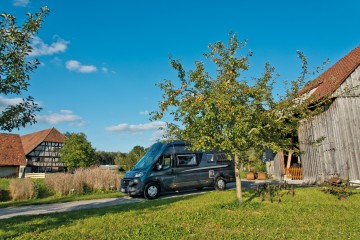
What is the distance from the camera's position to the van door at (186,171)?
13403 millimetres

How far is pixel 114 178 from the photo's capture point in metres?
16.8

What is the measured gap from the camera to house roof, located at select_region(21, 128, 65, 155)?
2080 inches

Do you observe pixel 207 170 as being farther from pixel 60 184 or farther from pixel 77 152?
pixel 77 152

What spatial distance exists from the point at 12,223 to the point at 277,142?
25.0 feet

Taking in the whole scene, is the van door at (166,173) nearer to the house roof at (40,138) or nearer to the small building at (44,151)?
the small building at (44,151)

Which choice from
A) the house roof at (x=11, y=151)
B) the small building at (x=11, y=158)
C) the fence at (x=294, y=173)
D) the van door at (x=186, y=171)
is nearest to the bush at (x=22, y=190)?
A: the van door at (x=186, y=171)

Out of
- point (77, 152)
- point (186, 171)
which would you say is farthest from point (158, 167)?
point (77, 152)

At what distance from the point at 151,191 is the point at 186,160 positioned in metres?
2.27

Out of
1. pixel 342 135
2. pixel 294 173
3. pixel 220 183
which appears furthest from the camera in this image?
Result: pixel 294 173

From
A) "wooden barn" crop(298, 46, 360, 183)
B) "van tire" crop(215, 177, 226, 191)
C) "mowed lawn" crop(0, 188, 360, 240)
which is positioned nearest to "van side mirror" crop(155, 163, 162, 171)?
"van tire" crop(215, 177, 226, 191)

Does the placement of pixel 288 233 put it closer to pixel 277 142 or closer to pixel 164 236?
pixel 164 236

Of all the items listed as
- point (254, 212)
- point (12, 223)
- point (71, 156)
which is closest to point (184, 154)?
point (254, 212)

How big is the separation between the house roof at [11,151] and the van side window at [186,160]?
1500 inches

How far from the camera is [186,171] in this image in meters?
13.6
